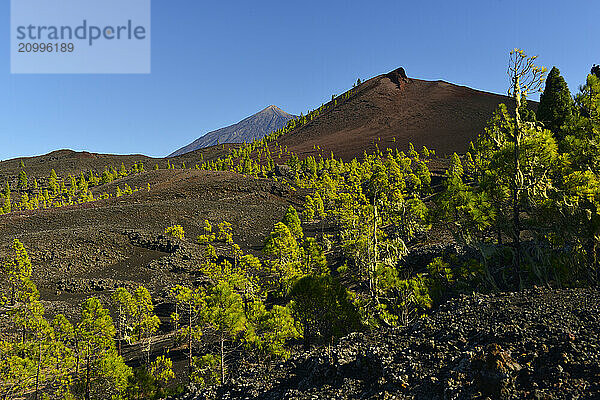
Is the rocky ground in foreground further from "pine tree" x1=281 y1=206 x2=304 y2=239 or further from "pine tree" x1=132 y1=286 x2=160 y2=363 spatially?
"pine tree" x1=281 y1=206 x2=304 y2=239

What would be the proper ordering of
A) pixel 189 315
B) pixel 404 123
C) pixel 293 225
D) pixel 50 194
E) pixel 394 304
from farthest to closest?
pixel 404 123 < pixel 50 194 < pixel 293 225 < pixel 189 315 < pixel 394 304

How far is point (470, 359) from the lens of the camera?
29.6 ft

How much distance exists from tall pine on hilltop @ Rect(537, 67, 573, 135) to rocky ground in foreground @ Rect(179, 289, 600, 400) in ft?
91.3

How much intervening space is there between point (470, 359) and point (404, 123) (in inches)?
6381

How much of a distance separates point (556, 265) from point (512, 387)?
1012cm

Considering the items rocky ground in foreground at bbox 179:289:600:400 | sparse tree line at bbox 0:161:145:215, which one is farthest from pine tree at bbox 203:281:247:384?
sparse tree line at bbox 0:161:145:215

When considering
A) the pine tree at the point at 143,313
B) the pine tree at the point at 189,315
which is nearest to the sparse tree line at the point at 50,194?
the pine tree at the point at 189,315

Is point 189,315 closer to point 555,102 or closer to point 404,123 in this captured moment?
point 555,102

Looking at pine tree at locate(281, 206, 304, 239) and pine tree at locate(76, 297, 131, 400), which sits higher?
pine tree at locate(281, 206, 304, 239)

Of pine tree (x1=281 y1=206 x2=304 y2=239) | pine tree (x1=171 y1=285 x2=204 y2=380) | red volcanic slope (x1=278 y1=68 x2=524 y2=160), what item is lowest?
pine tree (x1=171 y1=285 x2=204 y2=380)

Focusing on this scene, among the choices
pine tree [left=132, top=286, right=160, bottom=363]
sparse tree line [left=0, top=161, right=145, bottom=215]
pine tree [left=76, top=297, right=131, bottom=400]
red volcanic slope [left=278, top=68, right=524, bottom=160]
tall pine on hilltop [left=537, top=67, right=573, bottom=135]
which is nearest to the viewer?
pine tree [left=76, top=297, right=131, bottom=400]

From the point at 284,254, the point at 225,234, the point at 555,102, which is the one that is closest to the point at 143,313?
the point at 284,254

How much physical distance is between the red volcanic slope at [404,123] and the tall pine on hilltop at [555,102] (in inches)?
3359

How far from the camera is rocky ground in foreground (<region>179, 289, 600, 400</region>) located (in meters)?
7.94
